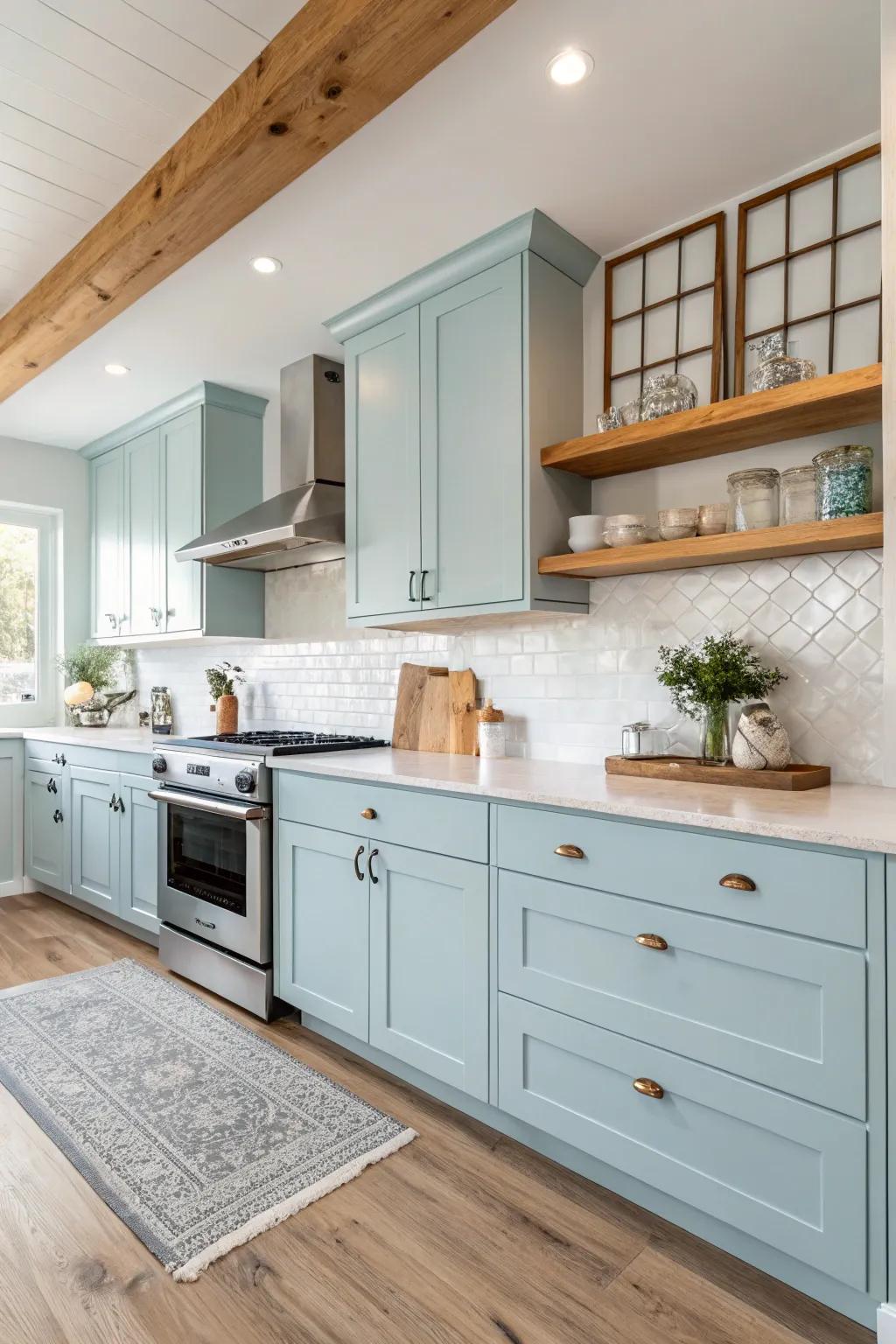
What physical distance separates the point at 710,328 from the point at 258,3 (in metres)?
1.42

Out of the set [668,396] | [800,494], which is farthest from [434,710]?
[800,494]

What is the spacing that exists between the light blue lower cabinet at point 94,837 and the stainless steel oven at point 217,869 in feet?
1.93

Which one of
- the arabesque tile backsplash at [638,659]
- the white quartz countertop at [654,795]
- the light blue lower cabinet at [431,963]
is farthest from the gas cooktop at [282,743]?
the light blue lower cabinet at [431,963]

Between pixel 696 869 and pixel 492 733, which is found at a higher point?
pixel 492 733

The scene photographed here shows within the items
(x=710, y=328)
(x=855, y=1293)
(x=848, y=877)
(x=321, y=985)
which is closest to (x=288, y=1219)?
(x=321, y=985)

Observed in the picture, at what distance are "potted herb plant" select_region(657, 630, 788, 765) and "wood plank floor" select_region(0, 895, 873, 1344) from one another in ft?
3.74

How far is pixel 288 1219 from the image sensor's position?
69.2 inches

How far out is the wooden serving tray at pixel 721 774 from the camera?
1.92m

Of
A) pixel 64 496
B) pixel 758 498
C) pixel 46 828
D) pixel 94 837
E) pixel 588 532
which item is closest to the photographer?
pixel 758 498

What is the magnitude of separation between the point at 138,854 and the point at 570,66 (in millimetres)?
3225

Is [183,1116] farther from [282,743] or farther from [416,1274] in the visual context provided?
[282,743]

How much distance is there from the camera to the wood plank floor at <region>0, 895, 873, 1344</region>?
147 centimetres

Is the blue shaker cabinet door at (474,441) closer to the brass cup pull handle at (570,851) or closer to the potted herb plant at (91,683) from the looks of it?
the brass cup pull handle at (570,851)

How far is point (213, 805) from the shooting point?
289 centimetres
